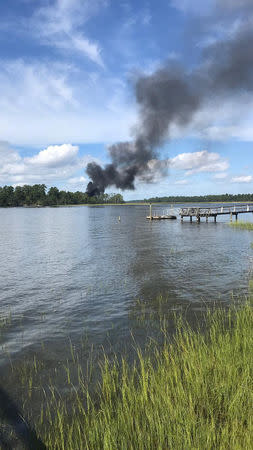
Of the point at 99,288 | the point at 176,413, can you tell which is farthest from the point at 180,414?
the point at 99,288

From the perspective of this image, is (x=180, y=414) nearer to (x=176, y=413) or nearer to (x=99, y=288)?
(x=176, y=413)

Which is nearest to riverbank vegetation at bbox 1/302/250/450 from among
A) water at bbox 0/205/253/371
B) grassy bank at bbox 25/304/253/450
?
grassy bank at bbox 25/304/253/450

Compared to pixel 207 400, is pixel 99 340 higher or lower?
lower

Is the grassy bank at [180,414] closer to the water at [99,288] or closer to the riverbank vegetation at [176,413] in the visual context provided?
the riverbank vegetation at [176,413]

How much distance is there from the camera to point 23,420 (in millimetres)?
6168

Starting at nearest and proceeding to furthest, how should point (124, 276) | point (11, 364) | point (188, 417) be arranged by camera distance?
1. point (188, 417)
2. point (11, 364)
3. point (124, 276)

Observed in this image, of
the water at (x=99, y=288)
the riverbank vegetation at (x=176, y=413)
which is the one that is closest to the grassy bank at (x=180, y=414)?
the riverbank vegetation at (x=176, y=413)

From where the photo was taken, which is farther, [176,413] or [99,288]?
[99,288]

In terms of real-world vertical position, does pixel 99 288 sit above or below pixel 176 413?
below

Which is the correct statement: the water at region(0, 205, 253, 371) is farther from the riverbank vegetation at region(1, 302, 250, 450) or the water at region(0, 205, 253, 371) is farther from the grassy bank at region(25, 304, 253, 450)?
the grassy bank at region(25, 304, 253, 450)

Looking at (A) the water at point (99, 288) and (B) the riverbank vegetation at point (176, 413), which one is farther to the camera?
(A) the water at point (99, 288)

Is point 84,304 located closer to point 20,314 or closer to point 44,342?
point 20,314

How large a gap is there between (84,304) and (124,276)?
19.8 ft

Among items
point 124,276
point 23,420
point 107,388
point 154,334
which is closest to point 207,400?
point 107,388
